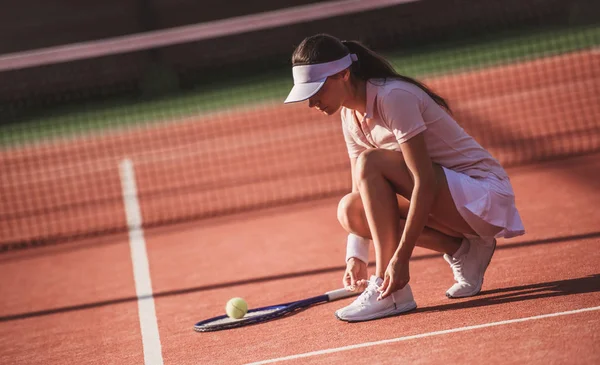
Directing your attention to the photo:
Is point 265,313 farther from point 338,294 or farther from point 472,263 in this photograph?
point 472,263

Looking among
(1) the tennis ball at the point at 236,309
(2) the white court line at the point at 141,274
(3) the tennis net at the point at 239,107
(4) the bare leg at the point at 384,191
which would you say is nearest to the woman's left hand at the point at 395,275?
(4) the bare leg at the point at 384,191

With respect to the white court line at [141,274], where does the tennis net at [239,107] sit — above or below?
above

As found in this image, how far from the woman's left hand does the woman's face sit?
66 centimetres

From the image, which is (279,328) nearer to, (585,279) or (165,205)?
(585,279)

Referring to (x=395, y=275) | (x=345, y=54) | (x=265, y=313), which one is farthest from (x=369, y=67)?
(x=265, y=313)

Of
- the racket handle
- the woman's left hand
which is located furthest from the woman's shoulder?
the racket handle

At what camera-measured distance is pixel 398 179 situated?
374 centimetres

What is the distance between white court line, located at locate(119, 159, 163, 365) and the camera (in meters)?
4.14

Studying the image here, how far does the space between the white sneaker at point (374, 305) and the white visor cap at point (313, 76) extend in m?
0.86

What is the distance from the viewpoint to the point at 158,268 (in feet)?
19.3

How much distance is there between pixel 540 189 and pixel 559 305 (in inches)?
108

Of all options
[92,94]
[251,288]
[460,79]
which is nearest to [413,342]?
[251,288]

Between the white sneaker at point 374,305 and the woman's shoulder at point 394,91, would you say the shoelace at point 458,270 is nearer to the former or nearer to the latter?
the white sneaker at point 374,305

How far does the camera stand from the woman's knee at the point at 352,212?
395cm
